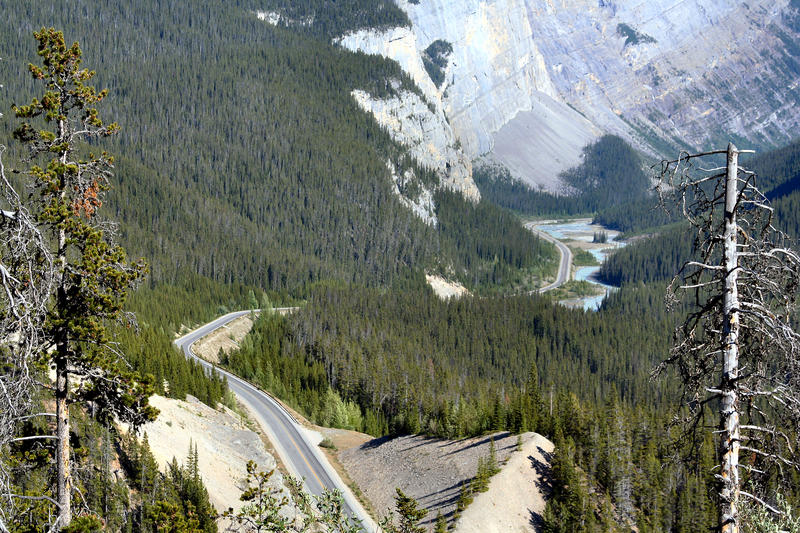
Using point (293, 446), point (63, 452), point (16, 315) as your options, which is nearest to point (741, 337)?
point (16, 315)

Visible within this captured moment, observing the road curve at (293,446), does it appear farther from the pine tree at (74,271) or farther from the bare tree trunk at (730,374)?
the bare tree trunk at (730,374)

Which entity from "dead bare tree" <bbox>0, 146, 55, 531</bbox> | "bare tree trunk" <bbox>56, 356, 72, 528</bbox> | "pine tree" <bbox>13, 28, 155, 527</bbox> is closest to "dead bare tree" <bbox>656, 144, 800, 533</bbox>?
"dead bare tree" <bbox>0, 146, 55, 531</bbox>

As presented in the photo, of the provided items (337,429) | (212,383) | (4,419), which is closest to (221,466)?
(212,383)

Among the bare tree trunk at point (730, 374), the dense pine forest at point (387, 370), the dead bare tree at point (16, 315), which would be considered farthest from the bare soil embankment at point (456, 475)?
the dead bare tree at point (16, 315)

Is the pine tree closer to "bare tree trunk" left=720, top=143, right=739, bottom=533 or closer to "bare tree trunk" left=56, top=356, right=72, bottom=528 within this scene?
"bare tree trunk" left=56, top=356, right=72, bottom=528

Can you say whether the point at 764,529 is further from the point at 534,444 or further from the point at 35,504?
the point at 534,444

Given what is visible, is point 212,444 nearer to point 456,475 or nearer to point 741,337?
point 456,475

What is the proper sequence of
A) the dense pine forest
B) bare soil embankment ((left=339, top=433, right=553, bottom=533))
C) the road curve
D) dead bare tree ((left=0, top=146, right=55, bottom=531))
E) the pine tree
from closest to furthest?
1. dead bare tree ((left=0, top=146, right=55, bottom=531))
2. the pine tree
3. the dense pine forest
4. bare soil embankment ((left=339, top=433, right=553, bottom=533))
5. the road curve
